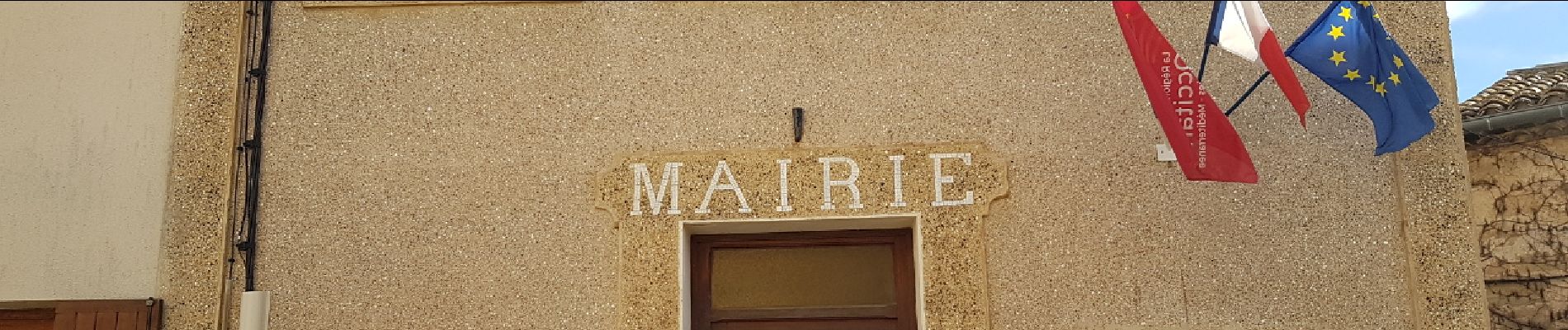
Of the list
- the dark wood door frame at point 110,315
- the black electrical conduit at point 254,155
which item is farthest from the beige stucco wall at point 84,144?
the black electrical conduit at point 254,155

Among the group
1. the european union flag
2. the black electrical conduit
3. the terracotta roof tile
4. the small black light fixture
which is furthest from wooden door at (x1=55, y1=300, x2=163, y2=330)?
the terracotta roof tile

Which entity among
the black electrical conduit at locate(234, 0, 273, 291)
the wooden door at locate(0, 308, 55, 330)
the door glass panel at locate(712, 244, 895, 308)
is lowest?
the wooden door at locate(0, 308, 55, 330)

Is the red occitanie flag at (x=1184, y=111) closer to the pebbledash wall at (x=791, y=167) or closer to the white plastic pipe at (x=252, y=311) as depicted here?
the pebbledash wall at (x=791, y=167)

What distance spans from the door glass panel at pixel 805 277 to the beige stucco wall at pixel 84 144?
2.42 metres

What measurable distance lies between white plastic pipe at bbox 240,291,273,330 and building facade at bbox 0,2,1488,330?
0.09m

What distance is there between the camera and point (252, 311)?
5.11m

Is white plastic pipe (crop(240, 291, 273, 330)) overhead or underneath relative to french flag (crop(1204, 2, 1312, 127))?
underneath

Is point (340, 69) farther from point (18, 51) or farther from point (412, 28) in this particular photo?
point (18, 51)

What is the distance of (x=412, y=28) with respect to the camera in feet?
18.1

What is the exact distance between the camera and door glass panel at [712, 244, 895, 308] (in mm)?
5383

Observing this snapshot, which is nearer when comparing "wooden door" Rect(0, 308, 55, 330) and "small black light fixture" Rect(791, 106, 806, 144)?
"small black light fixture" Rect(791, 106, 806, 144)

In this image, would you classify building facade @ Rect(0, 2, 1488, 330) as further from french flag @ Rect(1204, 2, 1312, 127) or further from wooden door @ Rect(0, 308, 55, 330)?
french flag @ Rect(1204, 2, 1312, 127)

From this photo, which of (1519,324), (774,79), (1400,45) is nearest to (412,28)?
(774,79)

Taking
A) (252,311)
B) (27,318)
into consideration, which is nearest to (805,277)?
(252,311)
